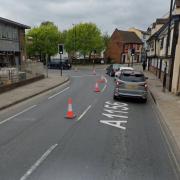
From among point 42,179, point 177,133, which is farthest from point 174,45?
point 42,179

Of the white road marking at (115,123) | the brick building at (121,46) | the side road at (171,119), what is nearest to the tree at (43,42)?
the brick building at (121,46)

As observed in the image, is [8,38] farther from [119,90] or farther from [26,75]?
[119,90]

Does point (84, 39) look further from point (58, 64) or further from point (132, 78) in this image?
point (132, 78)

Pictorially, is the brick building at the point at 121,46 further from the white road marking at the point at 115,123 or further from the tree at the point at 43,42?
the white road marking at the point at 115,123

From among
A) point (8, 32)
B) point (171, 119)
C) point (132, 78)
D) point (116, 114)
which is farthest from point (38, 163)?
point (8, 32)

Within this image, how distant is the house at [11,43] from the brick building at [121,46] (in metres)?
43.9

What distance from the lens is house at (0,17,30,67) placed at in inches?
1153

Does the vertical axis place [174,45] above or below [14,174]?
above

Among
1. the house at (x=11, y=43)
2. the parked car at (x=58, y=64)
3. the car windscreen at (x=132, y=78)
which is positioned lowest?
the parked car at (x=58, y=64)

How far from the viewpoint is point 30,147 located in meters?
7.09

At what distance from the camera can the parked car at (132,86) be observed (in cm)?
1454

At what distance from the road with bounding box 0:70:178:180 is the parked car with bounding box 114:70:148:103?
2.28 meters

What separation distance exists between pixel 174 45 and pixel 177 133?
11798 mm

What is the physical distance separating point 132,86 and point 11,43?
2153cm
